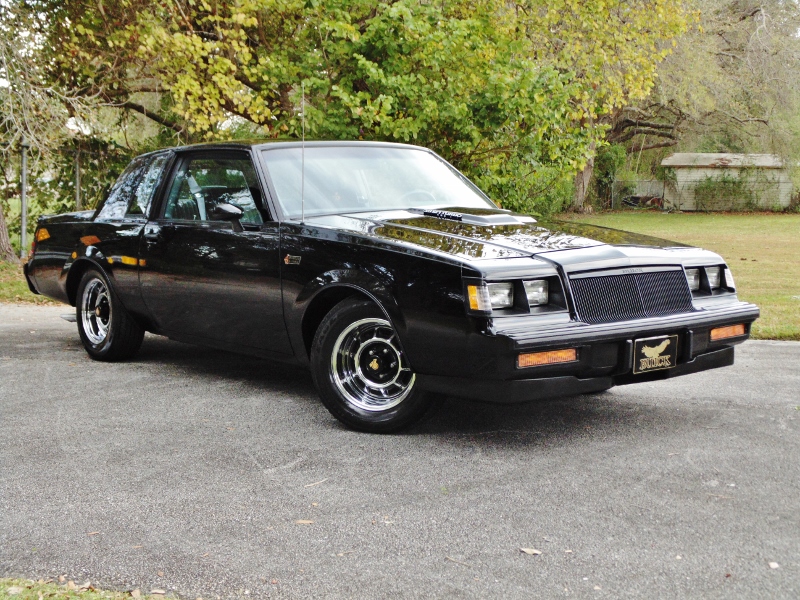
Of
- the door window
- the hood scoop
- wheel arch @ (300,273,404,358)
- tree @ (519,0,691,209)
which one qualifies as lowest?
wheel arch @ (300,273,404,358)

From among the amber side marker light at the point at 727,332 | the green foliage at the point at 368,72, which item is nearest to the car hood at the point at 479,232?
the amber side marker light at the point at 727,332

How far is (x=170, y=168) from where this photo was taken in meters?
6.82

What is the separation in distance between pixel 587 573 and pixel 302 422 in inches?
98.6

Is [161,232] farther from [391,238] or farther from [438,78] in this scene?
[438,78]

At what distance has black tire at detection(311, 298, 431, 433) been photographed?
5105 millimetres

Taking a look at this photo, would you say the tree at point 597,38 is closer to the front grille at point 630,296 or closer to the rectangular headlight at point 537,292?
the front grille at point 630,296

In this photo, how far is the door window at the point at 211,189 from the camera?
19.6ft

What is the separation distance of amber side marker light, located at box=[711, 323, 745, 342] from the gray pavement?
0.49 metres

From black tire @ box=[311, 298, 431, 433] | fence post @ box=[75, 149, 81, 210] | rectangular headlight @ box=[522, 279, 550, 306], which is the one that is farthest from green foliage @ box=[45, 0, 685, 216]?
rectangular headlight @ box=[522, 279, 550, 306]

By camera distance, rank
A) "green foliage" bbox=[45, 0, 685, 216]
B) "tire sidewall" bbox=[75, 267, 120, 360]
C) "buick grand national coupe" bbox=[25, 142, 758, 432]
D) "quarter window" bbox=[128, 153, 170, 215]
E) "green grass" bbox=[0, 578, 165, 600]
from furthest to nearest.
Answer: "green foliage" bbox=[45, 0, 685, 216] < "tire sidewall" bbox=[75, 267, 120, 360] < "quarter window" bbox=[128, 153, 170, 215] < "buick grand national coupe" bbox=[25, 142, 758, 432] < "green grass" bbox=[0, 578, 165, 600]

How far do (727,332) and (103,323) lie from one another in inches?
181

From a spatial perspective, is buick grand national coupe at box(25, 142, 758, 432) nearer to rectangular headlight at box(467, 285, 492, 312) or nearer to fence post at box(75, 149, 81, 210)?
rectangular headlight at box(467, 285, 492, 312)

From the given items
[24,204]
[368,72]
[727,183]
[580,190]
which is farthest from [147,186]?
[727,183]

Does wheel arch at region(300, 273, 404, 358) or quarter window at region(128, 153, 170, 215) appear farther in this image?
quarter window at region(128, 153, 170, 215)
